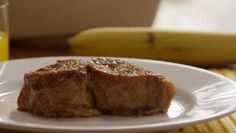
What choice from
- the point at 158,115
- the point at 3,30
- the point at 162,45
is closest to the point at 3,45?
the point at 3,30

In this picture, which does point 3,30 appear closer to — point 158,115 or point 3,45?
point 3,45

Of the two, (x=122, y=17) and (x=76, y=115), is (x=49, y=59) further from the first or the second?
(x=122, y=17)

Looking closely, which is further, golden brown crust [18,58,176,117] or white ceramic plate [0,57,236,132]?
golden brown crust [18,58,176,117]

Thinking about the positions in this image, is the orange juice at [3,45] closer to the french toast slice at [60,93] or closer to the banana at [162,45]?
the banana at [162,45]

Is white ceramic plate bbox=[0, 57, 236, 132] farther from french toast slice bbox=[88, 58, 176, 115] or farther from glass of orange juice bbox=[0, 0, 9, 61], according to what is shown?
glass of orange juice bbox=[0, 0, 9, 61]

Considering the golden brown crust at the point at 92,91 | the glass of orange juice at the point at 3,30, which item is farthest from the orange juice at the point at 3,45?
the golden brown crust at the point at 92,91

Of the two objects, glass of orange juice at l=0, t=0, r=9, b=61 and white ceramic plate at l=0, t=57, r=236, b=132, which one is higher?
glass of orange juice at l=0, t=0, r=9, b=61

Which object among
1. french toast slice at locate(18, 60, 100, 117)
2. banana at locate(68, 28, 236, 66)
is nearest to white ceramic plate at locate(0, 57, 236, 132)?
french toast slice at locate(18, 60, 100, 117)
